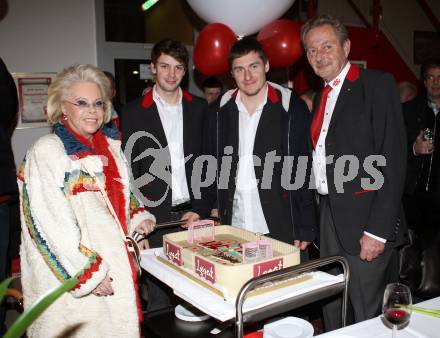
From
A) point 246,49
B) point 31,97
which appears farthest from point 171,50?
point 31,97

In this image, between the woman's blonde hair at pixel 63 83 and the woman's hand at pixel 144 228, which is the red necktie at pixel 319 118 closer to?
the woman's hand at pixel 144 228

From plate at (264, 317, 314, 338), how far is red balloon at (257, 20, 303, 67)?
1.82 metres

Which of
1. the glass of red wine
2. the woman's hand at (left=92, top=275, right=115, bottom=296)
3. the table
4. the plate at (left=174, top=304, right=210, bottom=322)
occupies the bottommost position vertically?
the plate at (left=174, top=304, right=210, bottom=322)

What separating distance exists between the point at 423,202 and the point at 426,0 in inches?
183

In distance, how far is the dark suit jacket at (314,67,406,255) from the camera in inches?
75.5

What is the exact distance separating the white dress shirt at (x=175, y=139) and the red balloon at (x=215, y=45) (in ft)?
1.63

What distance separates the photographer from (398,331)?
4.32 ft

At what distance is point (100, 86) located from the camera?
1.79 metres

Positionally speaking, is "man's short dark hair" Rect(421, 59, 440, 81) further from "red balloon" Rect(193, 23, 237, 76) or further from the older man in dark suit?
"red balloon" Rect(193, 23, 237, 76)

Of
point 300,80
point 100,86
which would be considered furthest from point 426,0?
point 100,86

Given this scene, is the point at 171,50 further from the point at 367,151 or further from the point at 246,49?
the point at 367,151

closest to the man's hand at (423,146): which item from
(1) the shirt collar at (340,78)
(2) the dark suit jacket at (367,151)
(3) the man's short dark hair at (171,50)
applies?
(2) the dark suit jacket at (367,151)

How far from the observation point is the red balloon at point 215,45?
2.76 meters

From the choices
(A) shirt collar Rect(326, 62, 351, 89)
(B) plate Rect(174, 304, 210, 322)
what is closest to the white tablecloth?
(B) plate Rect(174, 304, 210, 322)
